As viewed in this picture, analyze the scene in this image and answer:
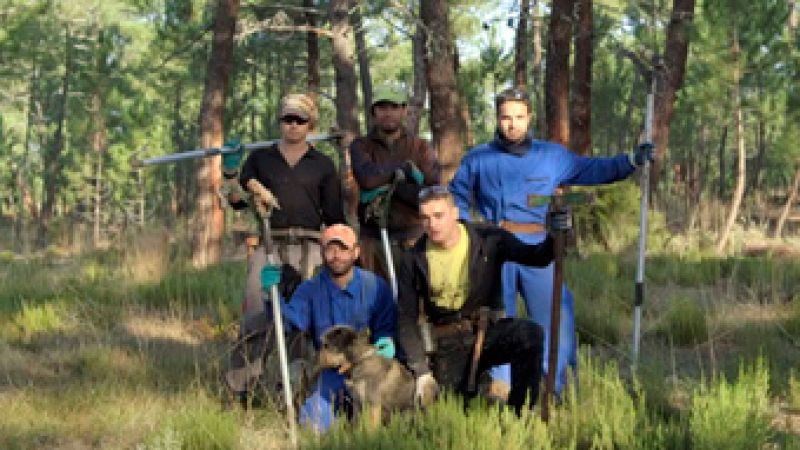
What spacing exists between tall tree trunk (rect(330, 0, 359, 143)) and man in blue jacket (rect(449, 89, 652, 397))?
6.73 m

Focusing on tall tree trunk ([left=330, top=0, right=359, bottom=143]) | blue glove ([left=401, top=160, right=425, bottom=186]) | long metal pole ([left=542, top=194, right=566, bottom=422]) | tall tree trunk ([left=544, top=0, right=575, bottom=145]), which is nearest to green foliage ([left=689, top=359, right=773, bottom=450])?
long metal pole ([left=542, top=194, right=566, bottom=422])

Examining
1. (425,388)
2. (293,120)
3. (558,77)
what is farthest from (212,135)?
(425,388)

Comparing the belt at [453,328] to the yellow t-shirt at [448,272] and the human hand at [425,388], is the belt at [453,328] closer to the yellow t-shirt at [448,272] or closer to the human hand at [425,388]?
the yellow t-shirt at [448,272]

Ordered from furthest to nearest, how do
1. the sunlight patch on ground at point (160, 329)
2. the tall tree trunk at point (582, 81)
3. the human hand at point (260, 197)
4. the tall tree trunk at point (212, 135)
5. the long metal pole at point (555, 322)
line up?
the tall tree trunk at point (582, 81) < the tall tree trunk at point (212, 135) < the sunlight patch on ground at point (160, 329) < the human hand at point (260, 197) < the long metal pole at point (555, 322)

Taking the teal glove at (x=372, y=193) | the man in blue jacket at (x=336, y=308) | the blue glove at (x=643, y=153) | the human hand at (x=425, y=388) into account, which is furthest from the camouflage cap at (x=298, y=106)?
the blue glove at (x=643, y=153)

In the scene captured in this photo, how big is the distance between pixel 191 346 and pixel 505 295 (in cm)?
255

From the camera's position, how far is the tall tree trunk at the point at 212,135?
1038 cm

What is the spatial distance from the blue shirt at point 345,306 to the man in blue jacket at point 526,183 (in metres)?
0.73

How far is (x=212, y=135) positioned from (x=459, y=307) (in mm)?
7110

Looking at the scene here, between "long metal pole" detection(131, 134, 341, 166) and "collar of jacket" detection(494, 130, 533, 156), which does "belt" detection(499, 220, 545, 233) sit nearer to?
"collar of jacket" detection(494, 130, 533, 156)

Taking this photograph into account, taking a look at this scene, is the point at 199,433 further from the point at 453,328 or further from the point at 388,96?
the point at 388,96

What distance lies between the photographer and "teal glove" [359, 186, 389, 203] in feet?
15.5

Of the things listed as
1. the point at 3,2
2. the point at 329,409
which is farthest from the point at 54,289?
the point at 3,2

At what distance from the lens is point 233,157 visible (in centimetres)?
421
